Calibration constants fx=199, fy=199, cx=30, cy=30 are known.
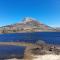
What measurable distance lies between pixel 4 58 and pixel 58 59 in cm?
1153

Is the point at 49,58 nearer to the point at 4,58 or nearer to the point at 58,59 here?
the point at 58,59

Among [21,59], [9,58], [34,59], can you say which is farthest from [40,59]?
[9,58]

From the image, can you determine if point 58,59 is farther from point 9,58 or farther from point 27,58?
point 9,58

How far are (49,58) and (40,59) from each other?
1.83 m

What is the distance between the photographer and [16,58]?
138 ft

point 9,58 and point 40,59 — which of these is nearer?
point 40,59

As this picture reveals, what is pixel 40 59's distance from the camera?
39062mm

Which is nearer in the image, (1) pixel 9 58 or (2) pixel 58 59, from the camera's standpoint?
(2) pixel 58 59

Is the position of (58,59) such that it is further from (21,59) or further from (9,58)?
(9,58)

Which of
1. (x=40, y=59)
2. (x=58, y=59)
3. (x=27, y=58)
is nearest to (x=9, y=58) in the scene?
(x=27, y=58)

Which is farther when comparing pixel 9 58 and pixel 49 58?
pixel 9 58

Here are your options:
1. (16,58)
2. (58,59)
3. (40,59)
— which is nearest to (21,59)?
(16,58)

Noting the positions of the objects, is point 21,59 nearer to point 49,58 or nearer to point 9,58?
point 9,58

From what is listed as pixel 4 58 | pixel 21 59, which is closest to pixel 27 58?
pixel 21 59
